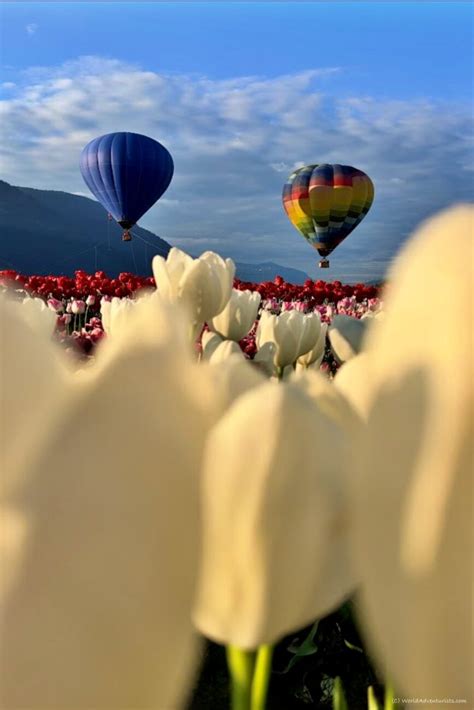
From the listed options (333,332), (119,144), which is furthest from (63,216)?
(333,332)

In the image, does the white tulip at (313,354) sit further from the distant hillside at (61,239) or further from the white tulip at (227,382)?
the distant hillside at (61,239)

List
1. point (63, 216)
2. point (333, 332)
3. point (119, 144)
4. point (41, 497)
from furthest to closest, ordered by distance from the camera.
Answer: point (63, 216)
point (119, 144)
point (333, 332)
point (41, 497)

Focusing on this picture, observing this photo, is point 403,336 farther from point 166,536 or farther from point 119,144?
point 119,144

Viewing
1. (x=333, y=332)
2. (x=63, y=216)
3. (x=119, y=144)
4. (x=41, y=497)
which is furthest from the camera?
(x=63, y=216)

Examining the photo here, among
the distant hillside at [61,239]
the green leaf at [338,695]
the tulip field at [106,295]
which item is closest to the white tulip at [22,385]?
the green leaf at [338,695]

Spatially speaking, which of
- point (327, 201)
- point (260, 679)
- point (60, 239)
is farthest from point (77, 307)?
point (60, 239)
